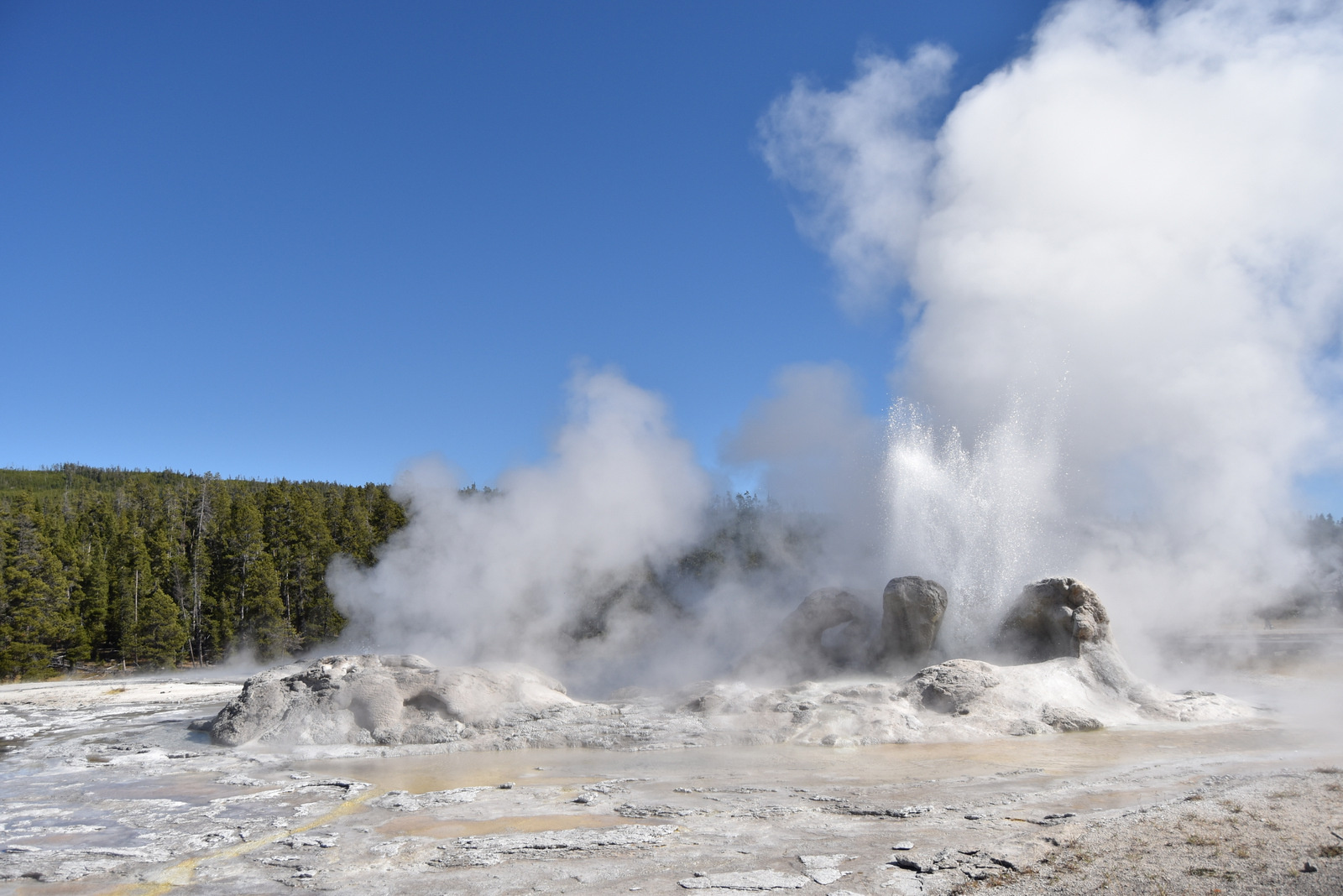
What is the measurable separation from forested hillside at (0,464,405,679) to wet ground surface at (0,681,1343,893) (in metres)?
19.0

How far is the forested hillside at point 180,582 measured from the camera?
2806cm

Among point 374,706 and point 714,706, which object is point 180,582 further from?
point 714,706

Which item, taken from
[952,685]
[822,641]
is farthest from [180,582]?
[952,685]

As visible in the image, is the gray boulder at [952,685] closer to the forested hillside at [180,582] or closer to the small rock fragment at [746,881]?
the small rock fragment at [746,881]

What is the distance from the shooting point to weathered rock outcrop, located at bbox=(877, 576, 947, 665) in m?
14.1

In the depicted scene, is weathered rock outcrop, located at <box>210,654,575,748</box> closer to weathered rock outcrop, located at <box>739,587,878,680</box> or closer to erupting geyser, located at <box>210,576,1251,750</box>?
erupting geyser, located at <box>210,576,1251,750</box>

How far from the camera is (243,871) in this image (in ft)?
19.6

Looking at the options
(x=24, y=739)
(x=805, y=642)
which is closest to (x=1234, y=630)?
(x=805, y=642)

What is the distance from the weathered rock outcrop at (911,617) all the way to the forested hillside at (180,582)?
18000mm

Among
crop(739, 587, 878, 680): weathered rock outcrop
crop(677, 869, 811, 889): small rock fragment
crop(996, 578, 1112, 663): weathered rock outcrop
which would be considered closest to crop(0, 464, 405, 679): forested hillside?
crop(739, 587, 878, 680): weathered rock outcrop

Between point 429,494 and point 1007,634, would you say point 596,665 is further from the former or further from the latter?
point 1007,634

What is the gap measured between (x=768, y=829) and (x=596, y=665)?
10637mm

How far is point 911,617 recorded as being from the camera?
558 inches

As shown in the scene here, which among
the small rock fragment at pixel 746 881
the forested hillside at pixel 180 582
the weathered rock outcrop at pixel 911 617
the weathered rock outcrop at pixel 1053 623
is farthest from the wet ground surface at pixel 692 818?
the forested hillside at pixel 180 582
